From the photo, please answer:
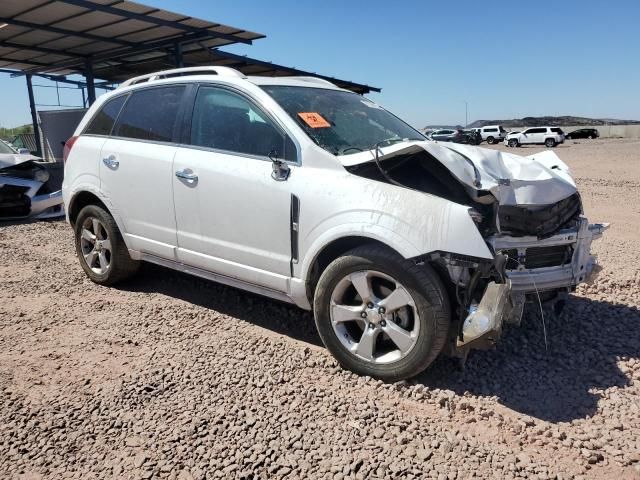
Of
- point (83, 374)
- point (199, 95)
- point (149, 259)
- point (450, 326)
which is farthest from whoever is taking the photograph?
point (149, 259)

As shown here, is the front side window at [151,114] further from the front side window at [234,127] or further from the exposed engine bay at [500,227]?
the exposed engine bay at [500,227]

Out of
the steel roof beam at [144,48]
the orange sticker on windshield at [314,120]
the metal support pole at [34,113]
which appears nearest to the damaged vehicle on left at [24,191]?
the steel roof beam at [144,48]

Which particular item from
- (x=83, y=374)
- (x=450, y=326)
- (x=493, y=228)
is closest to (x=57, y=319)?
(x=83, y=374)

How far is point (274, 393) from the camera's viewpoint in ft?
10.1

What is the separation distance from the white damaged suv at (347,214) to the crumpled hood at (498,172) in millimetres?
11

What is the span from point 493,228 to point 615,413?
1.24 metres

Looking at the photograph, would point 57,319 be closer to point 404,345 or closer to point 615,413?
point 404,345

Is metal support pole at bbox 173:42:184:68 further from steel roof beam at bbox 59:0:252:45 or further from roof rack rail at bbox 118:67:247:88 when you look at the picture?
roof rack rail at bbox 118:67:247:88

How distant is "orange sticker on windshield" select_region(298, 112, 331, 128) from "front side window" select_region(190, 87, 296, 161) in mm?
211

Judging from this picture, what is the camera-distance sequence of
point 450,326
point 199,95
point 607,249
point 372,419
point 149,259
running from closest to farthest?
point 372,419, point 450,326, point 199,95, point 149,259, point 607,249

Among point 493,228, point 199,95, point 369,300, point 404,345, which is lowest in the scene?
point 404,345

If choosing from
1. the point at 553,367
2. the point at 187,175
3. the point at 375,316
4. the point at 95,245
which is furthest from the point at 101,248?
the point at 553,367

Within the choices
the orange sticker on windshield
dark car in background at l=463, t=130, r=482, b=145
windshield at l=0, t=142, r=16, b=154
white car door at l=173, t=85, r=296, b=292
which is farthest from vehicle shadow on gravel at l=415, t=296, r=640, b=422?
dark car in background at l=463, t=130, r=482, b=145

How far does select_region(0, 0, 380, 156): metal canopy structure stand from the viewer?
1067 cm
